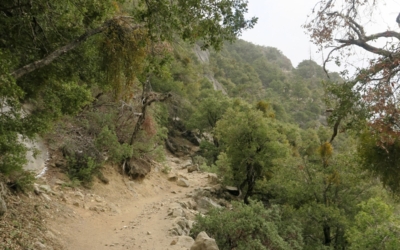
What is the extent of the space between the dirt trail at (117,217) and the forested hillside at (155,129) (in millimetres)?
822

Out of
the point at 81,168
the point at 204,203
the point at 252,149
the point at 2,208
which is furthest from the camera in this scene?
the point at 252,149

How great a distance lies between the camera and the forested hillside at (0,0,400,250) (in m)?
5.06

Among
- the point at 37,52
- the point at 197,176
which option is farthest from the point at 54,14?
the point at 197,176

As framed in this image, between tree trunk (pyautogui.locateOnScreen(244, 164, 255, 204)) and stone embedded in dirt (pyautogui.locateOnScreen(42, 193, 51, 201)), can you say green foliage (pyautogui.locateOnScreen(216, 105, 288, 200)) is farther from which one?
stone embedded in dirt (pyautogui.locateOnScreen(42, 193, 51, 201))

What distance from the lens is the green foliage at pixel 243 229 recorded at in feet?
25.9

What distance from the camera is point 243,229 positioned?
26.8ft

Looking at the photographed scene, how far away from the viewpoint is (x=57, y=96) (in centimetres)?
564

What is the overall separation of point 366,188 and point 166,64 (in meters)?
10.7

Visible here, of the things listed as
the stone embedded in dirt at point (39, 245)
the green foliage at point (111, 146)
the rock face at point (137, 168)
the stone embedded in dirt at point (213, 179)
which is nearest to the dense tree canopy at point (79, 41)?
the stone embedded in dirt at point (39, 245)

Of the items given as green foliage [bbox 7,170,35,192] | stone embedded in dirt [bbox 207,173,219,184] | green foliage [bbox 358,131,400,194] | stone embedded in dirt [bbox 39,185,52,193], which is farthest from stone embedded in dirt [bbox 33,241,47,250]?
stone embedded in dirt [bbox 207,173,219,184]

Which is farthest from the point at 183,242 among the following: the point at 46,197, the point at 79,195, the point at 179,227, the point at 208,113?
the point at 208,113

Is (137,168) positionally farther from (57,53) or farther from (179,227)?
(57,53)

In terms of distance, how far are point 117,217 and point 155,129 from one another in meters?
6.68

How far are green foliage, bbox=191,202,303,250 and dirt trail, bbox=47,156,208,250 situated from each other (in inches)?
50.3
